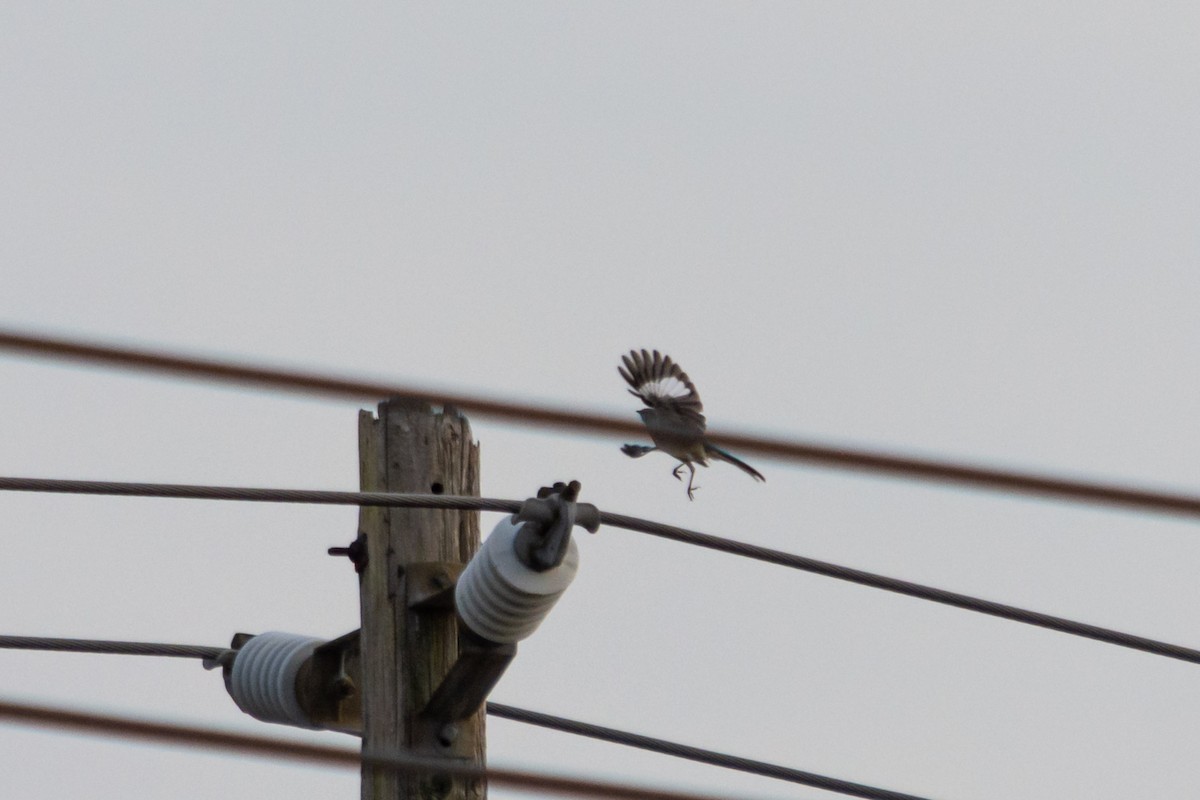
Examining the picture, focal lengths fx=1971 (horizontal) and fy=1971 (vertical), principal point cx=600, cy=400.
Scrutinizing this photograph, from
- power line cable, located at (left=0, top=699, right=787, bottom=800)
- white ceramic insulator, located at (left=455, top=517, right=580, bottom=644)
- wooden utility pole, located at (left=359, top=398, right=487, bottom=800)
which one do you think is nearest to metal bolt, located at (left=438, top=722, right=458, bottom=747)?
wooden utility pole, located at (left=359, top=398, right=487, bottom=800)

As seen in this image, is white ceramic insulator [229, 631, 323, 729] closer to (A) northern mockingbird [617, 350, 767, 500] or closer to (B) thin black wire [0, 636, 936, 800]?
(B) thin black wire [0, 636, 936, 800]

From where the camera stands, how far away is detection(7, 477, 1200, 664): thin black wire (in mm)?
4723

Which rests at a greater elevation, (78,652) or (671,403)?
(671,403)

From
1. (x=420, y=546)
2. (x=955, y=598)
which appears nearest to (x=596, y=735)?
(x=420, y=546)

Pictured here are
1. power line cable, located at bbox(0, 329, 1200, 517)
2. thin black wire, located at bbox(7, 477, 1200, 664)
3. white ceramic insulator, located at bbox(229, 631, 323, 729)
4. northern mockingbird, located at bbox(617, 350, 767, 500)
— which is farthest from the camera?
northern mockingbird, located at bbox(617, 350, 767, 500)

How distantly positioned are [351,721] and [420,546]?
→ 0.67 metres

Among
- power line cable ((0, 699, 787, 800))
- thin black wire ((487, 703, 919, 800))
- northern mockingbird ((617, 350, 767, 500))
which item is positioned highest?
northern mockingbird ((617, 350, 767, 500))

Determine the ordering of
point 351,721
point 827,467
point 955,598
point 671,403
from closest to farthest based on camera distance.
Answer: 1. point 827,467
2. point 955,598
3. point 351,721
4. point 671,403

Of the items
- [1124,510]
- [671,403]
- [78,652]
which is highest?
[671,403]

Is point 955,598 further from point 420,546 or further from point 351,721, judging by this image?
point 351,721

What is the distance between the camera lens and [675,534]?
4895 mm

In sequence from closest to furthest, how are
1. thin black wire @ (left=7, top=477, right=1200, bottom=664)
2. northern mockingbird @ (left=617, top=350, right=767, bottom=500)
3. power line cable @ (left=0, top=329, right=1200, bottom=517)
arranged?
1. power line cable @ (left=0, top=329, right=1200, bottom=517)
2. thin black wire @ (left=7, top=477, right=1200, bottom=664)
3. northern mockingbird @ (left=617, top=350, right=767, bottom=500)

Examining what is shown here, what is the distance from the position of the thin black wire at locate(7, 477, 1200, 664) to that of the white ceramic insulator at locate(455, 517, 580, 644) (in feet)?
0.39

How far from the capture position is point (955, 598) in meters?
4.91
